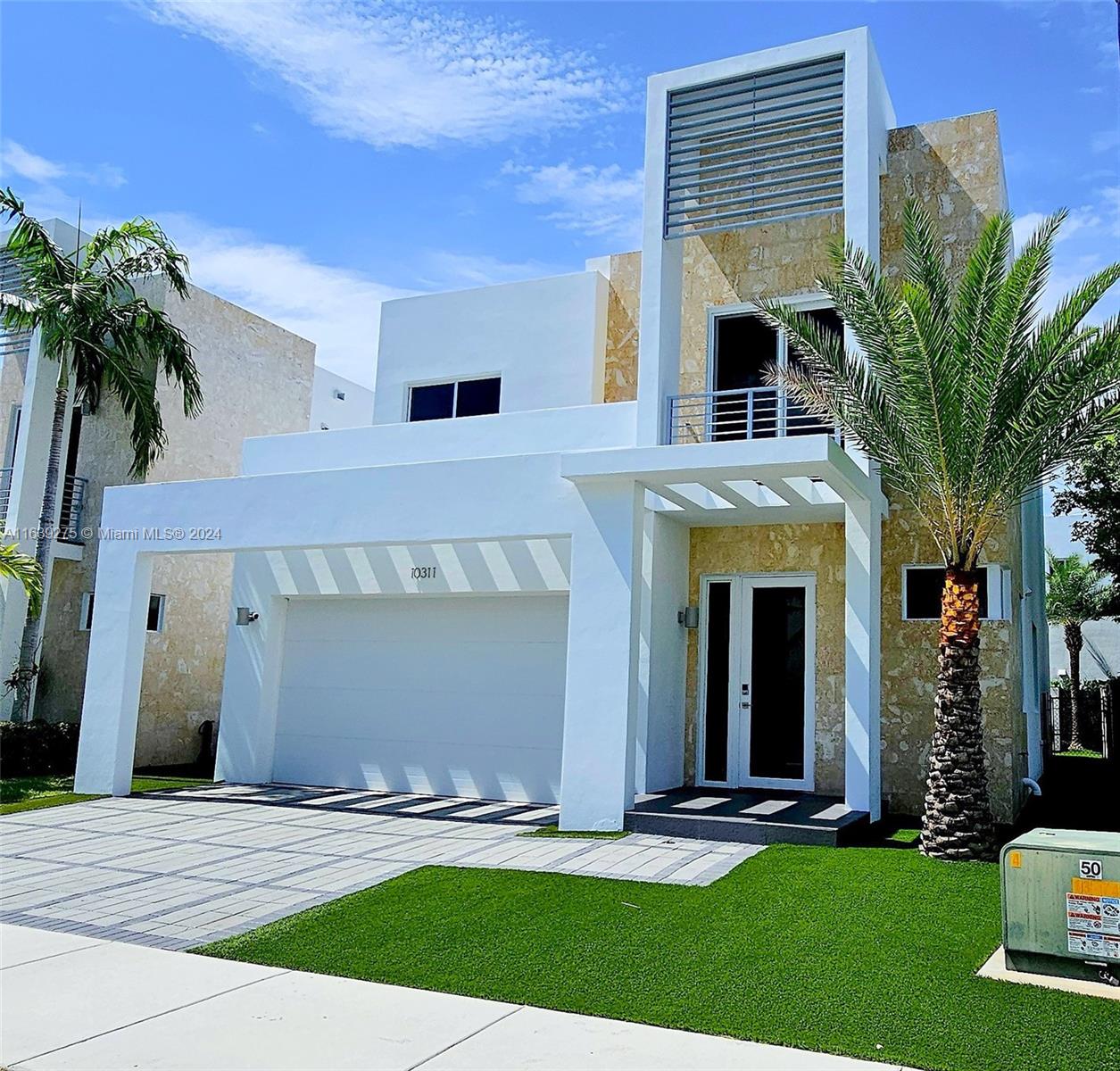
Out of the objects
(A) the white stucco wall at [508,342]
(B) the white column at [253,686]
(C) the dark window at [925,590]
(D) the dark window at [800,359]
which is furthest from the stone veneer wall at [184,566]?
(C) the dark window at [925,590]

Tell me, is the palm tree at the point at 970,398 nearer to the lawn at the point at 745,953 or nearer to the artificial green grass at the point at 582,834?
the lawn at the point at 745,953

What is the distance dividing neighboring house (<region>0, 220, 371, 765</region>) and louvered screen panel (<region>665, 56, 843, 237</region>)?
11.2 m

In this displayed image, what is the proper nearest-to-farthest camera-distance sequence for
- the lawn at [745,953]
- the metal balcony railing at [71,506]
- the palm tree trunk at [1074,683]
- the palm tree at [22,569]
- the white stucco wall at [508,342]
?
the lawn at [745,953] < the palm tree at [22,569] < the white stucco wall at [508,342] < the metal balcony railing at [71,506] < the palm tree trunk at [1074,683]

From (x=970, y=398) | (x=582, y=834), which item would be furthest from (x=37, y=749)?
(x=970, y=398)

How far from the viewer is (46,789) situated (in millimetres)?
14719

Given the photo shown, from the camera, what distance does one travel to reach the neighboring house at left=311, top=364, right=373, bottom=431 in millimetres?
23594

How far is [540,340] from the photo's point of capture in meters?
16.1

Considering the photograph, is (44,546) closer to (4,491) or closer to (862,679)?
(4,491)

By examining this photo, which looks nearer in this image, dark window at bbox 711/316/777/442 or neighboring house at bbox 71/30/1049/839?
neighboring house at bbox 71/30/1049/839

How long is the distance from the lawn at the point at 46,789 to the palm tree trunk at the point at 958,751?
10.7 metres

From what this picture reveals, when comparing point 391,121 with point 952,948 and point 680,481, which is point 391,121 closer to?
point 680,481

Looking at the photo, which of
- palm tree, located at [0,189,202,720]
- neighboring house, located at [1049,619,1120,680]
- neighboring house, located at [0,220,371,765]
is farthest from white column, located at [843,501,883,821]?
neighboring house, located at [1049,619,1120,680]

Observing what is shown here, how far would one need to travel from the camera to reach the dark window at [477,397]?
16.5 meters

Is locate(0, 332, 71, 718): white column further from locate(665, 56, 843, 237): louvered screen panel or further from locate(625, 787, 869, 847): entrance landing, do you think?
locate(665, 56, 843, 237): louvered screen panel
